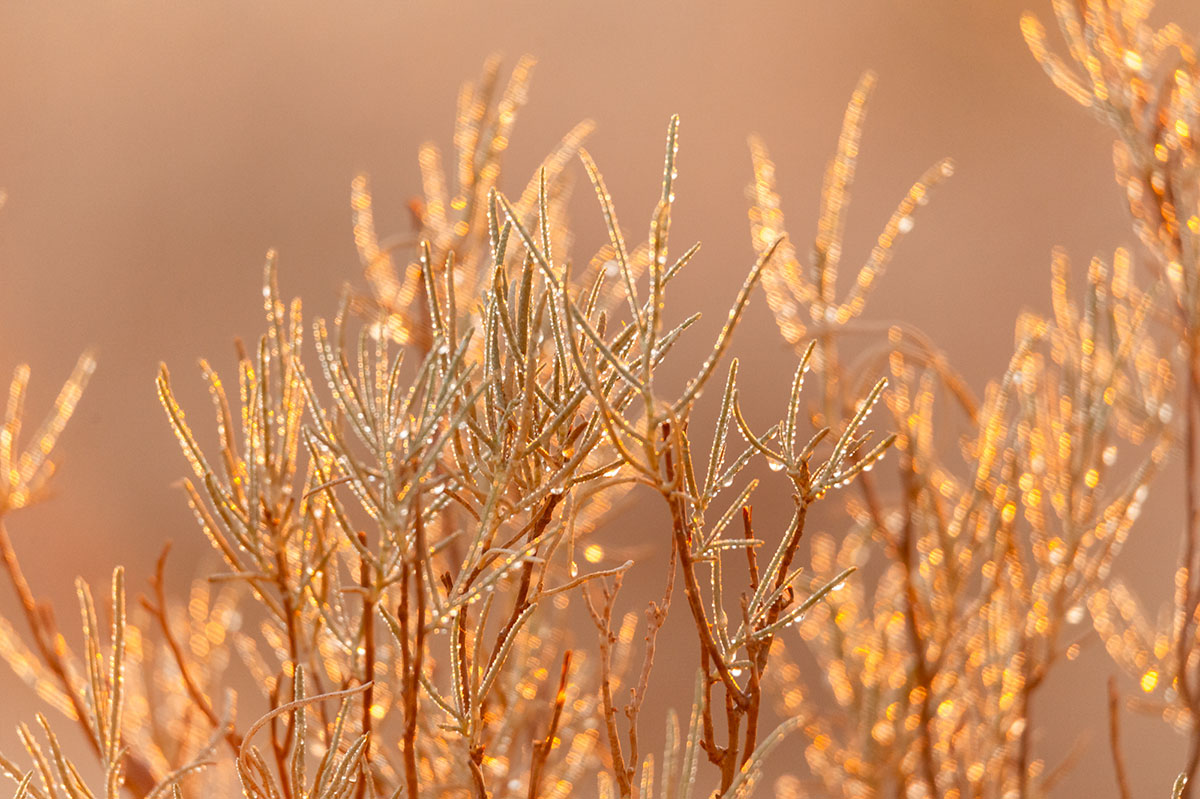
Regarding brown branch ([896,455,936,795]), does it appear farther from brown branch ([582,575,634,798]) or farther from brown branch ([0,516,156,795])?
brown branch ([0,516,156,795])

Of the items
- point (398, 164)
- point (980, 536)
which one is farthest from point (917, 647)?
point (398, 164)

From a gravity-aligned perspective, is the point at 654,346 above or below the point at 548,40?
below

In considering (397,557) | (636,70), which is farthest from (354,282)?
(397,557)

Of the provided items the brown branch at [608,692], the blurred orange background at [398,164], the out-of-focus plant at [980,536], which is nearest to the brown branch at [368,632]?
the brown branch at [608,692]

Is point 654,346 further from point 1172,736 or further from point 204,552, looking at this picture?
point 1172,736

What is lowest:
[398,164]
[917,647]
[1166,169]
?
[917,647]

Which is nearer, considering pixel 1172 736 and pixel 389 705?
pixel 389 705

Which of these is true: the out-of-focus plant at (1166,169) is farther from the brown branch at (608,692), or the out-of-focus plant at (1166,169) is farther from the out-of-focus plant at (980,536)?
the brown branch at (608,692)

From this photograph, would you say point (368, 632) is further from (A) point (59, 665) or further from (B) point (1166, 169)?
(B) point (1166, 169)
